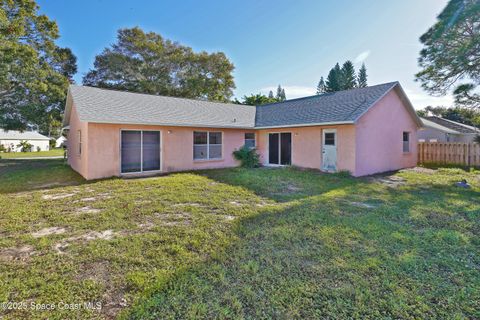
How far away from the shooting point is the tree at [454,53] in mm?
8969

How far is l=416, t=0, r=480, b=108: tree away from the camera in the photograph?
8.97 meters

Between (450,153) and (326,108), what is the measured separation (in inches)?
334

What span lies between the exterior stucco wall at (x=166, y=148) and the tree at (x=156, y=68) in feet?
56.2

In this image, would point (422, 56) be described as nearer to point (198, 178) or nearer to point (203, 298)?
point (198, 178)

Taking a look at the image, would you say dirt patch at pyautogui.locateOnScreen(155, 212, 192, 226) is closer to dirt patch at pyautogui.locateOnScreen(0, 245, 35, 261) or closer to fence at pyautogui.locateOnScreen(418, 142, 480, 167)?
dirt patch at pyautogui.locateOnScreen(0, 245, 35, 261)

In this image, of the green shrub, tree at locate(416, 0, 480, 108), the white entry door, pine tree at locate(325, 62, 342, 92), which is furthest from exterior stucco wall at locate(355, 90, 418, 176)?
pine tree at locate(325, 62, 342, 92)

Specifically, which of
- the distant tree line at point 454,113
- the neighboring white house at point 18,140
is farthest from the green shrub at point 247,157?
the neighboring white house at point 18,140

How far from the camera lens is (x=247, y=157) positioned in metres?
13.6

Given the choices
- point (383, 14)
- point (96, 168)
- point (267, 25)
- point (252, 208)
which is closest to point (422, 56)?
point (383, 14)

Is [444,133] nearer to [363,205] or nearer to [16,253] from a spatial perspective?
[363,205]

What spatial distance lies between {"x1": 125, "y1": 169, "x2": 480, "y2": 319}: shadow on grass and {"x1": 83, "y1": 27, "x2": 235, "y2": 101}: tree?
2612cm

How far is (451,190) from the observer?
7977 millimetres

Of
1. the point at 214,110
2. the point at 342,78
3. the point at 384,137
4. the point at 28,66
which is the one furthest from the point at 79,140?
the point at 342,78

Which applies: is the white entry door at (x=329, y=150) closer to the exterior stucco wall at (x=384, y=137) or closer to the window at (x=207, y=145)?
the exterior stucco wall at (x=384, y=137)
